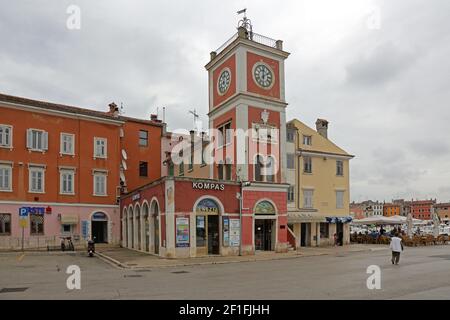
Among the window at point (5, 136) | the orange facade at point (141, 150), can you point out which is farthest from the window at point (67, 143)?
the orange facade at point (141, 150)

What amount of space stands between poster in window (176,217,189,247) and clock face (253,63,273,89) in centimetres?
1145

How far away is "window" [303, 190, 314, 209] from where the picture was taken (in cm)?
3850

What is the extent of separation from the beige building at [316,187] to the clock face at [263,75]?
27.0 feet

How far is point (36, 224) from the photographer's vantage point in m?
32.8

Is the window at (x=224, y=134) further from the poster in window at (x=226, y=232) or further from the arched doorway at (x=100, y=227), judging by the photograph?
the arched doorway at (x=100, y=227)

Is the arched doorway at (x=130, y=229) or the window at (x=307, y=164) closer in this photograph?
the arched doorway at (x=130, y=229)

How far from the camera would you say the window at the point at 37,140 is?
3328cm

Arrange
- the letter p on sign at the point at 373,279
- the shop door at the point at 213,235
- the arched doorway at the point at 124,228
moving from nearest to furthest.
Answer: the letter p on sign at the point at 373,279, the shop door at the point at 213,235, the arched doorway at the point at 124,228

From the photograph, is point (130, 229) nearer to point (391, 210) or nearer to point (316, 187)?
point (316, 187)

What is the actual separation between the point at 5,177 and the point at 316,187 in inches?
1022

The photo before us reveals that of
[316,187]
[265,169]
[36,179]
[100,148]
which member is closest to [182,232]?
[265,169]

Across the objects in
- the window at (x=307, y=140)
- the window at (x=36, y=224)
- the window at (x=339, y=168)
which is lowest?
the window at (x=36, y=224)
